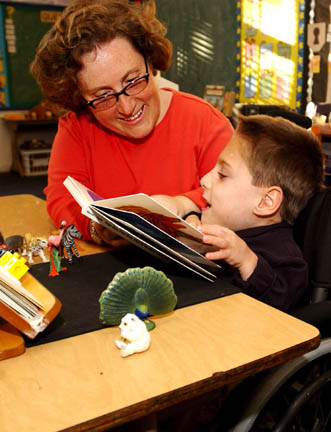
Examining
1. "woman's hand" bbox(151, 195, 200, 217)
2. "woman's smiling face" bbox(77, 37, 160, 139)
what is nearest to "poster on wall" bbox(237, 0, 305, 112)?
"woman's smiling face" bbox(77, 37, 160, 139)

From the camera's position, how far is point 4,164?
7.08 meters

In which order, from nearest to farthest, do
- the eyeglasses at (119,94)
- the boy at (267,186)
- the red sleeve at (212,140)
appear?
the boy at (267,186)
the eyeglasses at (119,94)
the red sleeve at (212,140)

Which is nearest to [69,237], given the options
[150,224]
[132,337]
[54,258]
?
[54,258]

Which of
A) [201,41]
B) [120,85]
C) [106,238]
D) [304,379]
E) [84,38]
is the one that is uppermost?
[84,38]

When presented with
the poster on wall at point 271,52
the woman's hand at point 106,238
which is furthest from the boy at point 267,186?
the poster on wall at point 271,52

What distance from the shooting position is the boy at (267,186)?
3.74 feet

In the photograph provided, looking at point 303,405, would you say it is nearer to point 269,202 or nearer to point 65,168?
point 269,202

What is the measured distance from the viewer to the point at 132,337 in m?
0.71

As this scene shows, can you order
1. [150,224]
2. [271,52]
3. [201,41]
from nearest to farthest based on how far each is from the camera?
[150,224], [271,52], [201,41]

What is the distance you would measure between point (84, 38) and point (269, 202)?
0.69 metres

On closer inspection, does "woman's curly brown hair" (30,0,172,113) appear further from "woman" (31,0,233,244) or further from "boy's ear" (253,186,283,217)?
"boy's ear" (253,186,283,217)

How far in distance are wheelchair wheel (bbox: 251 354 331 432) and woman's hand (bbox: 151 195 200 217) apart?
0.53m

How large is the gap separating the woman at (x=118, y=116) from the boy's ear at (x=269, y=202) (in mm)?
247

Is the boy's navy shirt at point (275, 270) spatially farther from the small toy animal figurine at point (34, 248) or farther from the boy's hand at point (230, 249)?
the small toy animal figurine at point (34, 248)
